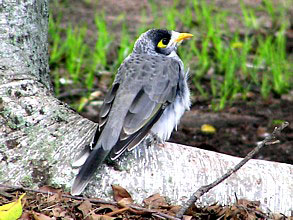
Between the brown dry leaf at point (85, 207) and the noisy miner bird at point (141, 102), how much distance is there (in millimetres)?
96

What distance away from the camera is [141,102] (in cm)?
483

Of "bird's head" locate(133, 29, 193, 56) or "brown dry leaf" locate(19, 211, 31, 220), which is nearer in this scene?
"brown dry leaf" locate(19, 211, 31, 220)

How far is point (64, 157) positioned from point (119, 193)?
0.49m

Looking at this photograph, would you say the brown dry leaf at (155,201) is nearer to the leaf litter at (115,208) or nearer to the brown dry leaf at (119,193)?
the leaf litter at (115,208)

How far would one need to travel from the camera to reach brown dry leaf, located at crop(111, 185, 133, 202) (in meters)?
4.29

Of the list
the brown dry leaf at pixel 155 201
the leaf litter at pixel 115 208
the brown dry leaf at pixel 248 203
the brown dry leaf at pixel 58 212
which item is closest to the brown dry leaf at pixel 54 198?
the leaf litter at pixel 115 208

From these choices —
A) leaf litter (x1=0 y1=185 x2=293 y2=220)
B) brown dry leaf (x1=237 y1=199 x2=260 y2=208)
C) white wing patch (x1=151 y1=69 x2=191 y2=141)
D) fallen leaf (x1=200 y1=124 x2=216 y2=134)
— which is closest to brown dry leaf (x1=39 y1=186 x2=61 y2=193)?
leaf litter (x1=0 y1=185 x2=293 y2=220)

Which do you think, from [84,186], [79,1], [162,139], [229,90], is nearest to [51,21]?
[79,1]

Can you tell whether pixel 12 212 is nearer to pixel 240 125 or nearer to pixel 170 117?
pixel 170 117

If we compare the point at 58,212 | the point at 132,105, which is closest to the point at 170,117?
the point at 132,105

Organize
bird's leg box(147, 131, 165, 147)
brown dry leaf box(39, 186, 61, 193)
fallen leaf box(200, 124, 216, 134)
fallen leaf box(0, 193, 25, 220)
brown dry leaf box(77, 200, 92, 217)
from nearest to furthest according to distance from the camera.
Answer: fallen leaf box(0, 193, 25, 220)
brown dry leaf box(77, 200, 92, 217)
brown dry leaf box(39, 186, 61, 193)
bird's leg box(147, 131, 165, 147)
fallen leaf box(200, 124, 216, 134)

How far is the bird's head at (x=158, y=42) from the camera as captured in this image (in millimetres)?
5590

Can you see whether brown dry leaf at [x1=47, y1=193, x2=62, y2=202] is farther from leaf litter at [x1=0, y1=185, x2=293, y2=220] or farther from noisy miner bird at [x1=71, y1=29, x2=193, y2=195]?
noisy miner bird at [x1=71, y1=29, x2=193, y2=195]

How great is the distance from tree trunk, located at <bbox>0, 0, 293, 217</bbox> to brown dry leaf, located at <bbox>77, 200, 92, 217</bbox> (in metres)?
0.16
